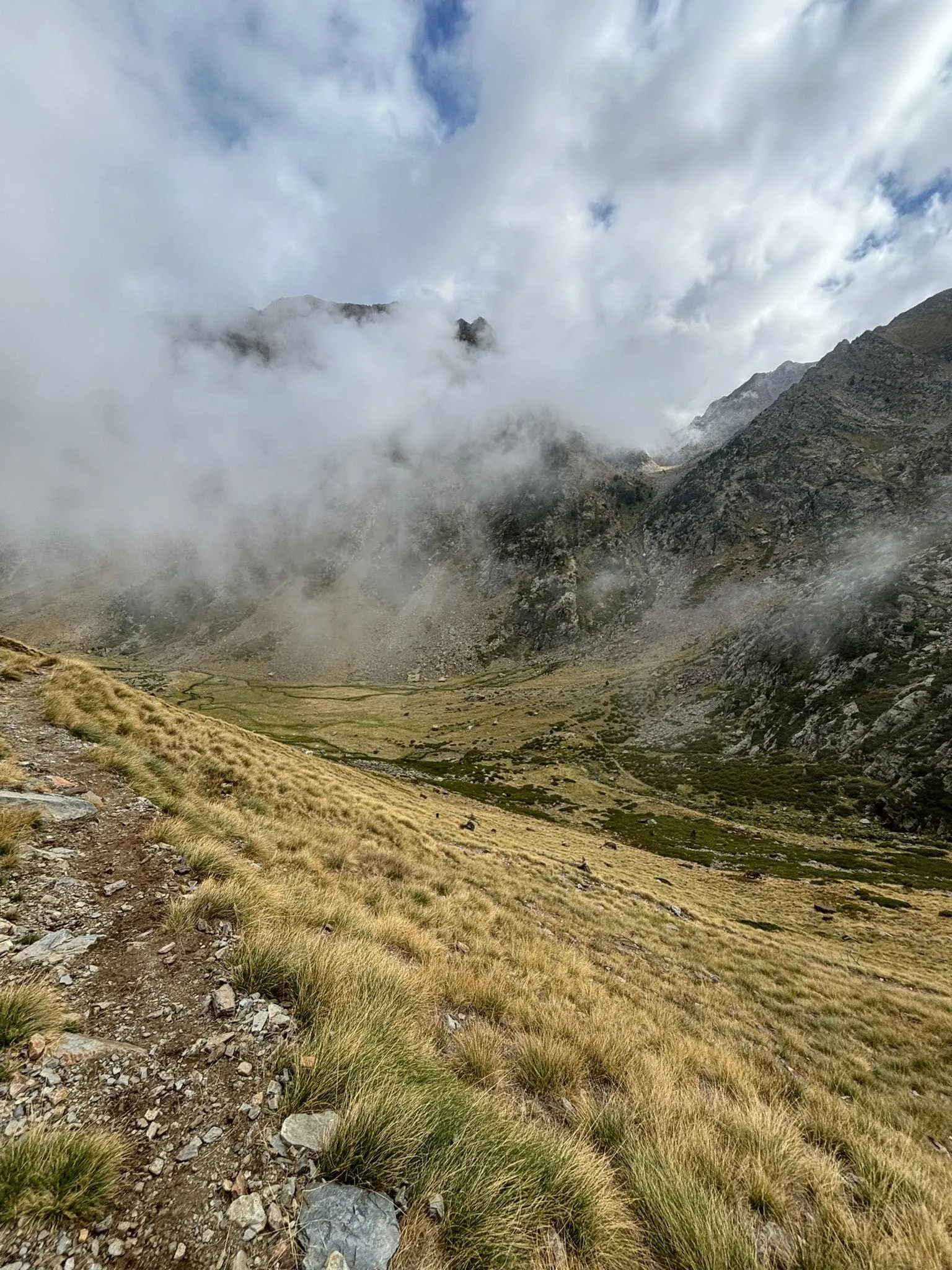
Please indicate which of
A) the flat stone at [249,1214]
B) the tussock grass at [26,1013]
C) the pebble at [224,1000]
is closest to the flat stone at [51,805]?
the tussock grass at [26,1013]

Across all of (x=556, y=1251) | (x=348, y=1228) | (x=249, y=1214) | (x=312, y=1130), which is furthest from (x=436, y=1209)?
(x=249, y=1214)

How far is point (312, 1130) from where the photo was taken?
3.63 metres

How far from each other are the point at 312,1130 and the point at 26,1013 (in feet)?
8.33

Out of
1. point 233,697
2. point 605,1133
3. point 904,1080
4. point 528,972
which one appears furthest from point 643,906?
point 233,697

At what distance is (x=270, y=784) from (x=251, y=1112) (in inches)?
604

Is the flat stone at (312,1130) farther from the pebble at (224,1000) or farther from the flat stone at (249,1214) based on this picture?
the pebble at (224,1000)

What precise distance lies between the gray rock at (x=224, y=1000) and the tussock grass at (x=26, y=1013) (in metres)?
1.22

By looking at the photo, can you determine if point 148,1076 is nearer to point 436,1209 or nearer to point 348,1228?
point 348,1228

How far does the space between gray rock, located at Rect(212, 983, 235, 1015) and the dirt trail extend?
0.24 feet

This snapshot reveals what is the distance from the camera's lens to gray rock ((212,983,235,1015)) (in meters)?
4.73

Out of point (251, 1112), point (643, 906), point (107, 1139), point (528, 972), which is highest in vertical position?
point (107, 1139)

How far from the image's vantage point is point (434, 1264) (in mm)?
3014

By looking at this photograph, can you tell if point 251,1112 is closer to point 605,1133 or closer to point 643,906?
point 605,1133

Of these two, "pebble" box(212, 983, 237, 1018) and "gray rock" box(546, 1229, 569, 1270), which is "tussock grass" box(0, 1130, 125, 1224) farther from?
"gray rock" box(546, 1229, 569, 1270)
